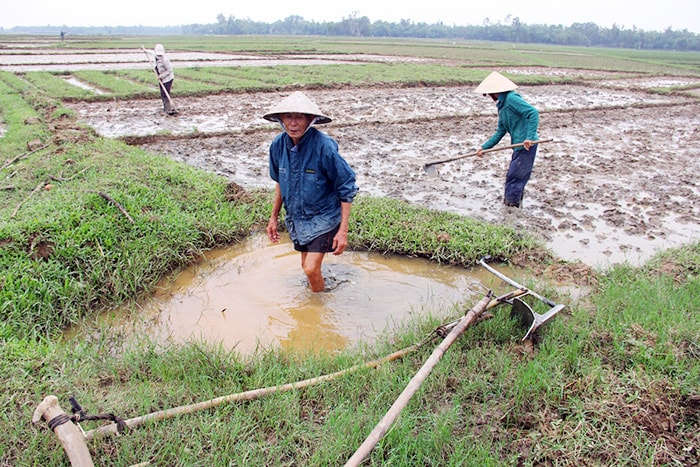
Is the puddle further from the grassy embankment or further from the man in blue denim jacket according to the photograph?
the man in blue denim jacket

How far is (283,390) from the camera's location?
8.06 feet

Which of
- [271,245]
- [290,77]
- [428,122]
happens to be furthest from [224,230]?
[290,77]

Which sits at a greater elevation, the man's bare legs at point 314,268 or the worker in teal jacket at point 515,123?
the worker in teal jacket at point 515,123

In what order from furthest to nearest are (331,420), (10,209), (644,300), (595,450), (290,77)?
(290,77) → (10,209) → (644,300) → (331,420) → (595,450)

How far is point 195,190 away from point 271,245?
1.33 metres

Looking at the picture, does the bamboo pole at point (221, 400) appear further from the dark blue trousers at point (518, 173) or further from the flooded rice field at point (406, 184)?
the dark blue trousers at point (518, 173)

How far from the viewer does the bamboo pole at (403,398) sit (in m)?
1.77

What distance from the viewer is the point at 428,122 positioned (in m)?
10.5

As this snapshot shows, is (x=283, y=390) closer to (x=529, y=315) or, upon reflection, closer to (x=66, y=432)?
(x=66, y=432)

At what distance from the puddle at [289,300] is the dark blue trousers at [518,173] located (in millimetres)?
1582

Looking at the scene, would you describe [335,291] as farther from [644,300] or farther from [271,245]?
[644,300]

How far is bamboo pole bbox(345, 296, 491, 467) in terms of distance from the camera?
1.77 m

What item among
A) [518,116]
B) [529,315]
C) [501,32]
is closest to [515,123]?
[518,116]

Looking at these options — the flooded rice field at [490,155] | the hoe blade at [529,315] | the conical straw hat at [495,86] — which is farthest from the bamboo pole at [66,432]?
the conical straw hat at [495,86]
